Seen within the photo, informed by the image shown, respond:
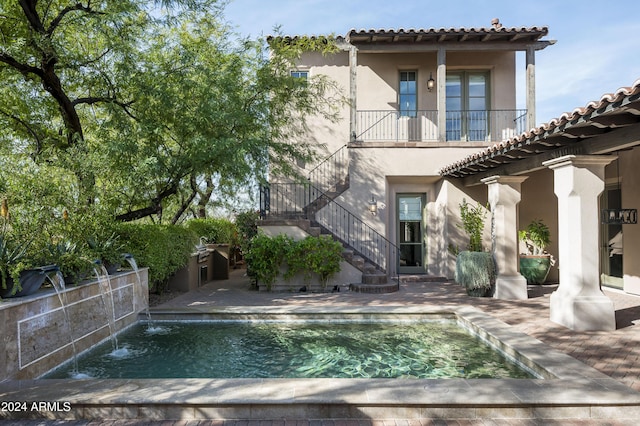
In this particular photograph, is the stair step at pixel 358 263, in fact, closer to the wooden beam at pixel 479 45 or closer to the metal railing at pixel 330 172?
the metal railing at pixel 330 172

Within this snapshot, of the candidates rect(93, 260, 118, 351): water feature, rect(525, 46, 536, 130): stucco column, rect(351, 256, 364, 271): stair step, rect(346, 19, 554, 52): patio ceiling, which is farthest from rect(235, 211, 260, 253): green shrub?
rect(525, 46, 536, 130): stucco column

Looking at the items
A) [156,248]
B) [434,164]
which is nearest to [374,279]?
[434,164]

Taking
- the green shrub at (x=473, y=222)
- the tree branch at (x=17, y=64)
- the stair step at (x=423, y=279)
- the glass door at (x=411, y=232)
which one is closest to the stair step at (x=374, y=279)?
the stair step at (x=423, y=279)

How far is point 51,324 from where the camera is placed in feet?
16.3

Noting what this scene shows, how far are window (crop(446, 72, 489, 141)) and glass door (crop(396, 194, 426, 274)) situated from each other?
7.70 feet

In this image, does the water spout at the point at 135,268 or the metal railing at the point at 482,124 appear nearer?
the water spout at the point at 135,268

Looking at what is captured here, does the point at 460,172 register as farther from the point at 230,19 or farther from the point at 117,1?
the point at 117,1

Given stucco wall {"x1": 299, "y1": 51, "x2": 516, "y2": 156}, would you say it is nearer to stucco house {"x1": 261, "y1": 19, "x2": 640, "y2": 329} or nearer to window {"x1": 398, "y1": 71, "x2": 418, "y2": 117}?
stucco house {"x1": 261, "y1": 19, "x2": 640, "y2": 329}

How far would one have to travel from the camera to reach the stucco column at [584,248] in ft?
19.9

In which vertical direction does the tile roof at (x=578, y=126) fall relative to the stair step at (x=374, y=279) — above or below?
above

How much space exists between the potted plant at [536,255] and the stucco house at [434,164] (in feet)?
1.93

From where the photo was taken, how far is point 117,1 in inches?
303

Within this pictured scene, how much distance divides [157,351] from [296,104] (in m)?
7.31

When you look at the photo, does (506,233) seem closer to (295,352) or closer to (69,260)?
(295,352)
